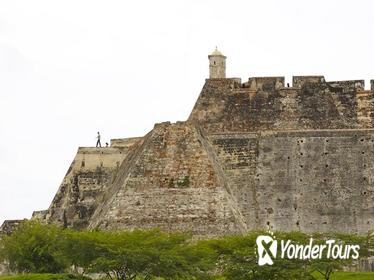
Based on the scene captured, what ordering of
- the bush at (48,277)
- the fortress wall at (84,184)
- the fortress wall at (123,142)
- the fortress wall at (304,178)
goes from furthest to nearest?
the fortress wall at (123,142), the fortress wall at (84,184), the fortress wall at (304,178), the bush at (48,277)

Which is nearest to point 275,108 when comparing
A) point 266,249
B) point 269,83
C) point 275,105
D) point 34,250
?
point 275,105

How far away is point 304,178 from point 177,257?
44.2 ft

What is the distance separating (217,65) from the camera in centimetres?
7588

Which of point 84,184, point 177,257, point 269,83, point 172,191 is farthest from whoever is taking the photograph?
point 84,184

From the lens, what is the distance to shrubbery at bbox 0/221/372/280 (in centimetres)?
5691

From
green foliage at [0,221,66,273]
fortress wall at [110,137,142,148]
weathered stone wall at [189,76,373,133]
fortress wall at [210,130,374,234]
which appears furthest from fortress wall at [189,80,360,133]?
green foliage at [0,221,66,273]

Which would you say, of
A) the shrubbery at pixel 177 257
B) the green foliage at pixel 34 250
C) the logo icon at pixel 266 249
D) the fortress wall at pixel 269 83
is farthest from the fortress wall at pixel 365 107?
the green foliage at pixel 34 250

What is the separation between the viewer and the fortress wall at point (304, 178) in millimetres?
68312

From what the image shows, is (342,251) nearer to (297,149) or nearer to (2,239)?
(297,149)

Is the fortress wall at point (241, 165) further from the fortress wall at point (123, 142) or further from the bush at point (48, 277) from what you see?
the bush at point (48, 277)

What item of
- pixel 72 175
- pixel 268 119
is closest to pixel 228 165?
pixel 268 119

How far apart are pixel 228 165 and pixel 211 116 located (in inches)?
117

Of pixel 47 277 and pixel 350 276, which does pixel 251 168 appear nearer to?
pixel 350 276

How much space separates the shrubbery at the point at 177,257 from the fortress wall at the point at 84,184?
12.1 meters
